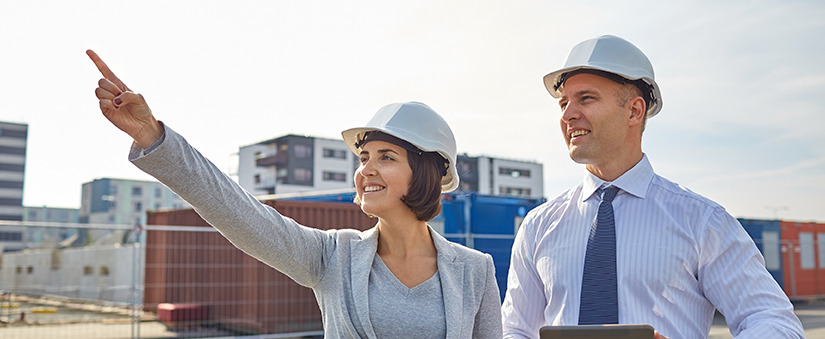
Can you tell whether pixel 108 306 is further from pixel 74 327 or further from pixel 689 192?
pixel 689 192

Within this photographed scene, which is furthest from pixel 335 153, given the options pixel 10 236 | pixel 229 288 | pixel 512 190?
pixel 229 288

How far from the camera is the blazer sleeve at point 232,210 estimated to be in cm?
204

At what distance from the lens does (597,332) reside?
5.24 feet

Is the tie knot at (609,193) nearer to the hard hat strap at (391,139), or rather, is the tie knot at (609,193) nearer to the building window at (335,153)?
the hard hat strap at (391,139)

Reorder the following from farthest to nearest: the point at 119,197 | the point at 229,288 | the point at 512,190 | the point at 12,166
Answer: the point at 512,190
the point at 119,197
the point at 12,166
the point at 229,288

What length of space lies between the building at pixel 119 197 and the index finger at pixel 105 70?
314 ft

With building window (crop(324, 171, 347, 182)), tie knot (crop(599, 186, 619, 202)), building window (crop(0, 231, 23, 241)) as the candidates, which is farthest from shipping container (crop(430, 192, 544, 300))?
building window (crop(0, 231, 23, 241))

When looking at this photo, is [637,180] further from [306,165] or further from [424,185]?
[306,165]

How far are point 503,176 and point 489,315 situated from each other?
315 feet

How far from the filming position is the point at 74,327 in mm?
15500

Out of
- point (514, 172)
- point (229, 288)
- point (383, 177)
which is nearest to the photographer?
point (383, 177)

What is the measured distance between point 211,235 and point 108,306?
4881 mm

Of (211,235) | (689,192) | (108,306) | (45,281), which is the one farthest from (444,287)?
(45,281)

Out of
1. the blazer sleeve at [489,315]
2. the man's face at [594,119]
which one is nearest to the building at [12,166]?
the blazer sleeve at [489,315]
